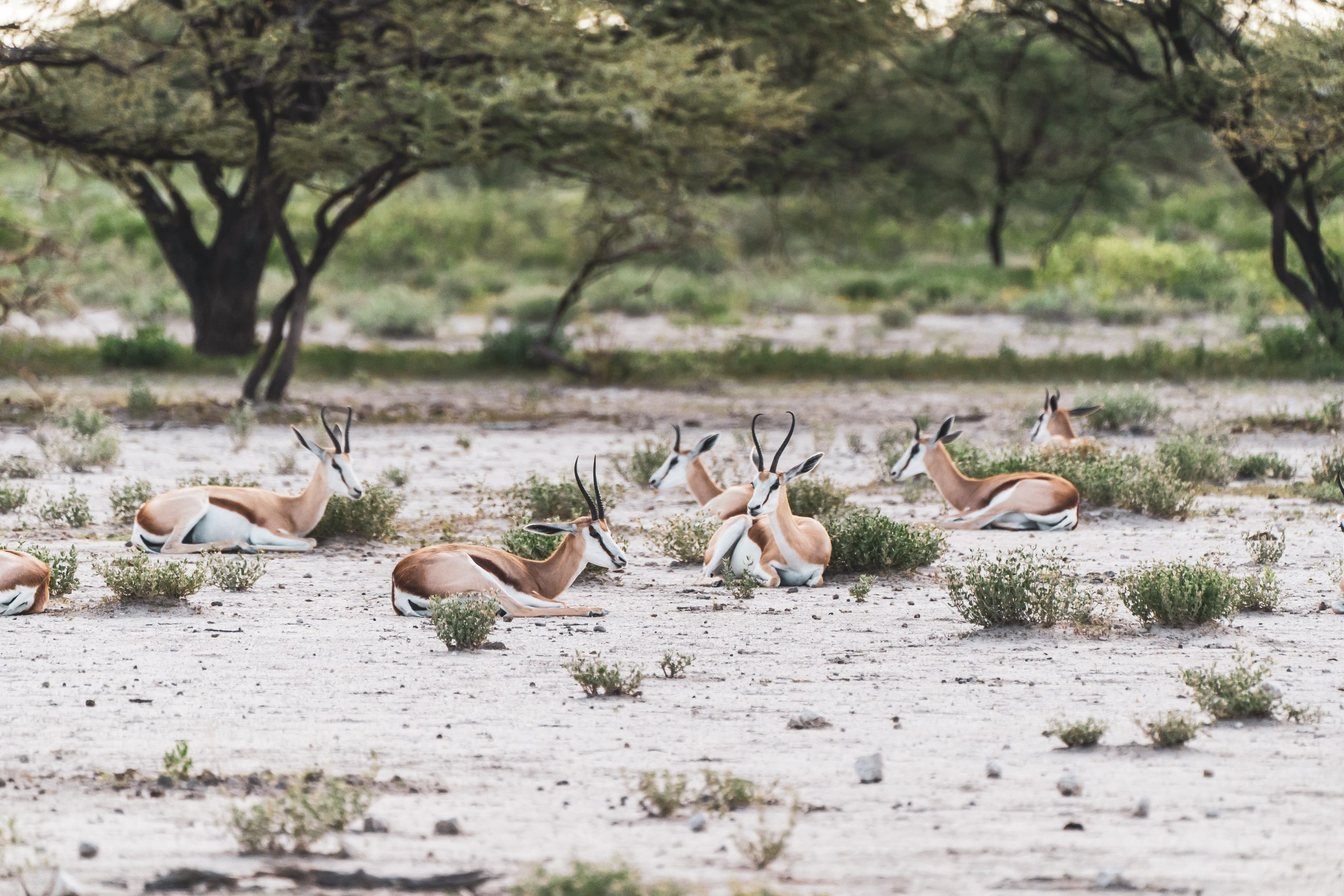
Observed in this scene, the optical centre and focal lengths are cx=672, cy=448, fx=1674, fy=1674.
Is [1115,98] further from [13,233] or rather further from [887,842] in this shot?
[887,842]

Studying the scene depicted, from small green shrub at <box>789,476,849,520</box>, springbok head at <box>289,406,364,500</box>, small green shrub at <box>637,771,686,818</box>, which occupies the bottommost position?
springbok head at <box>289,406,364,500</box>

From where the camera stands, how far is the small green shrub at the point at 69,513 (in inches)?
492

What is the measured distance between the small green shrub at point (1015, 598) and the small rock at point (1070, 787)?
286cm

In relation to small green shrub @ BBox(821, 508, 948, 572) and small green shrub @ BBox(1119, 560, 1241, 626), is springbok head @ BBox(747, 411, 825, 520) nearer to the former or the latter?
small green shrub @ BBox(821, 508, 948, 572)

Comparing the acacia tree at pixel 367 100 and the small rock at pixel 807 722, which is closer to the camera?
the small rock at pixel 807 722

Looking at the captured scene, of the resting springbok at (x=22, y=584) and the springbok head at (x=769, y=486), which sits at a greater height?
the springbok head at (x=769, y=486)

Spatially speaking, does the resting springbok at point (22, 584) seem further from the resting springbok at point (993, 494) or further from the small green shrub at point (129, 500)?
the resting springbok at point (993, 494)

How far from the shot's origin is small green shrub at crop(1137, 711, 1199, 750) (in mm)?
6473

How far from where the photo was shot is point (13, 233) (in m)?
46.0

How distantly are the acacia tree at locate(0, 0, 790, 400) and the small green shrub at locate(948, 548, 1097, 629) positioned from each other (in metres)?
11.3

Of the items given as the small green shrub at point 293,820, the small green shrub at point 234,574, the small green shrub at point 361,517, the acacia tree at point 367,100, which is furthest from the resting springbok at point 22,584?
the acacia tree at point 367,100

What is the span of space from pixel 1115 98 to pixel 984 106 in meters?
10.9

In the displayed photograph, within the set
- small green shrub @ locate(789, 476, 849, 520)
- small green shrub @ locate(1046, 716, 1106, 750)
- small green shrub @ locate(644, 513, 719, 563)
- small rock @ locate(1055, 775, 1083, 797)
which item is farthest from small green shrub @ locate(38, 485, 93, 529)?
small rock @ locate(1055, 775, 1083, 797)

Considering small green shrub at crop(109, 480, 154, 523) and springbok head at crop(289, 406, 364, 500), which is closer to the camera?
springbok head at crop(289, 406, 364, 500)
